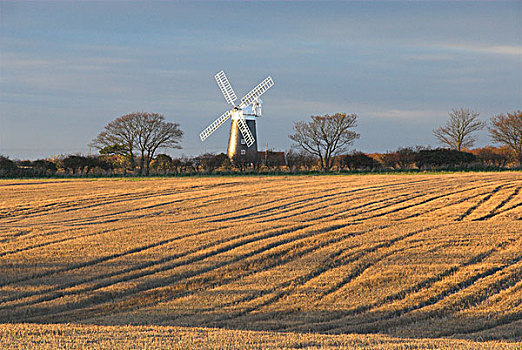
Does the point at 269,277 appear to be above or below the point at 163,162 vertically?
below

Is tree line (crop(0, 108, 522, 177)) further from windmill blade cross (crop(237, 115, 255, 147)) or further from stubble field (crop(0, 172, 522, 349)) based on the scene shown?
stubble field (crop(0, 172, 522, 349))

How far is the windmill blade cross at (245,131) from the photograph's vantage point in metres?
60.2

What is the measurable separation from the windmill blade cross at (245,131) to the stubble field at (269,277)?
34821 mm

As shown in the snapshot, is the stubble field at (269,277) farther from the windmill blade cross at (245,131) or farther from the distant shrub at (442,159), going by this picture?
the windmill blade cross at (245,131)

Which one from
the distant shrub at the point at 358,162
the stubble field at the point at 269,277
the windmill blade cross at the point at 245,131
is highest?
the windmill blade cross at the point at 245,131

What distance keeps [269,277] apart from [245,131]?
154ft

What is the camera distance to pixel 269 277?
1436cm

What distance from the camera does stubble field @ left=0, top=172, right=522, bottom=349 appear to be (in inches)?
393

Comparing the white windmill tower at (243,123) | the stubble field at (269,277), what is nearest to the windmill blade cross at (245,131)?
the white windmill tower at (243,123)

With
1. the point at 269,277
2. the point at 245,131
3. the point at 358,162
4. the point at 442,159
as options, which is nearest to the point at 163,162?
the point at 245,131

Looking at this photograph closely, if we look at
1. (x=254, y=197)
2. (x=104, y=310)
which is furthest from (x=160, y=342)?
(x=254, y=197)

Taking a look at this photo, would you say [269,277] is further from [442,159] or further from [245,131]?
[245,131]

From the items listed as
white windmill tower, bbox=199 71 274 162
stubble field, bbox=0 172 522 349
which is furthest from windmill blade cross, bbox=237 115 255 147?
stubble field, bbox=0 172 522 349

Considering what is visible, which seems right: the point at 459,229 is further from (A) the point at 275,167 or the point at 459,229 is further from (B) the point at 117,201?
(A) the point at 275,167
